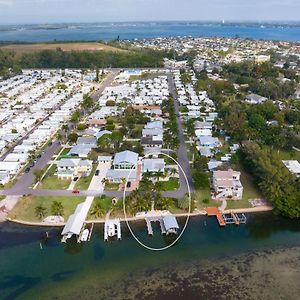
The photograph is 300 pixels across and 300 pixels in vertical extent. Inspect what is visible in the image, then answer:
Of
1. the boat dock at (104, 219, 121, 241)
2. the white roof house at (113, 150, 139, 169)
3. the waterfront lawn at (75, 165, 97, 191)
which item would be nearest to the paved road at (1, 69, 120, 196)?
the waterfront lawn at (75, 165, 97, 191)

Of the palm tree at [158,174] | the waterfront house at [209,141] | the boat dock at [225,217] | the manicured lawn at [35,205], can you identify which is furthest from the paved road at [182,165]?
the manicured lawn at [35,205]

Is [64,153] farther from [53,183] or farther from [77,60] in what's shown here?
[77,60]

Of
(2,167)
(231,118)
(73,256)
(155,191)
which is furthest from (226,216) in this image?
(2,167)

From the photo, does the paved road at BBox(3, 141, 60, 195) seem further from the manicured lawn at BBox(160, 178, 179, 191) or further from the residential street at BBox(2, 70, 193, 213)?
the manicured lawn at BBox(160, 178, 179, 191)

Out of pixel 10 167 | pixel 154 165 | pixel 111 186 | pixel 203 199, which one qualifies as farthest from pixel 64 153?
pixel 203 199

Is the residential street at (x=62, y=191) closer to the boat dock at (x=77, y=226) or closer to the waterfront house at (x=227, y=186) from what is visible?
the waterfront house at (x=227, y=186)

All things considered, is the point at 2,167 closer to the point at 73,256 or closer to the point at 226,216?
the point at 73,256

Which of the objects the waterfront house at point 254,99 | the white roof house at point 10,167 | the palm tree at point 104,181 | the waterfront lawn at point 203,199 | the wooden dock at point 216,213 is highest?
the white roof house at point 10,167
